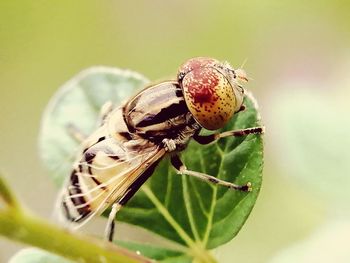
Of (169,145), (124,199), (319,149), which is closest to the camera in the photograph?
(124,199)

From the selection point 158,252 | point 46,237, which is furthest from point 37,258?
point 46,237

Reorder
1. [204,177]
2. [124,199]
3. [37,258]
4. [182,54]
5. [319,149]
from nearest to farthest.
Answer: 1. [37,258]
2. [204,177]
3. [124,199]
4. [319,149]
5. [182,54]

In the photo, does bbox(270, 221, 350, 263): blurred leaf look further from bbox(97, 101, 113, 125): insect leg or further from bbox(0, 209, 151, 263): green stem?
bbox(0, 209, 151, 263): green stem

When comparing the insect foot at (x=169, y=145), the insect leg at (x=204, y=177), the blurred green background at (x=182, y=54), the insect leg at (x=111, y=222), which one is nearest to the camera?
the insect leg at (x=204, y=177)

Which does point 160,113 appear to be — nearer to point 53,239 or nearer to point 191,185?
point 191,185

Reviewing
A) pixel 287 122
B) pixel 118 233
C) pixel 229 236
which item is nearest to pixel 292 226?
pixel 118 233

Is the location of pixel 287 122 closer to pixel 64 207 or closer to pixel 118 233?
pixel 64 207

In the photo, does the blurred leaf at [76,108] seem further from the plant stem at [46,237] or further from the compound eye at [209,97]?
the plant stem at [46,237]

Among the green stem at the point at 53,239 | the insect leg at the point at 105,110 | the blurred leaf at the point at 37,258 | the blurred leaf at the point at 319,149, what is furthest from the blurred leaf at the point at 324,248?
the green stem at the point at 53,239
